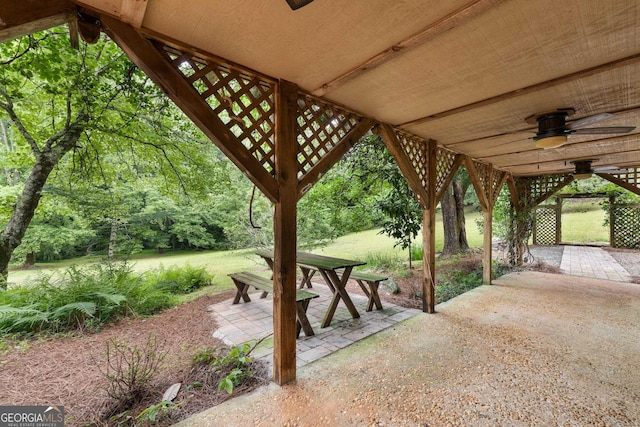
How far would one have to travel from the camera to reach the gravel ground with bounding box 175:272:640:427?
1648mm

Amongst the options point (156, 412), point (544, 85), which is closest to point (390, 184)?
point (544, 85)

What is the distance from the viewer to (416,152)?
3256mm

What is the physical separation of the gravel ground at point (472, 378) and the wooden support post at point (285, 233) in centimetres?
23

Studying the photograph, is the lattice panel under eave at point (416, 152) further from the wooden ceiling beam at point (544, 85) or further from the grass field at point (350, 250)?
the grass field at point (350, 250)

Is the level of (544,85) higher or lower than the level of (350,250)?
higher

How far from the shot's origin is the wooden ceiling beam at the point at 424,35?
119 centimetres

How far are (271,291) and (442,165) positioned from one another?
109 inches

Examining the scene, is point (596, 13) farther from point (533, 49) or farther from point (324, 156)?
point (324, 156)

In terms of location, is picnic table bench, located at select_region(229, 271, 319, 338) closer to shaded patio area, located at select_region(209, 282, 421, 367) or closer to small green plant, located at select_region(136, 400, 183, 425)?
shaded patio area, located at select_region(209, 282, 421, 367)

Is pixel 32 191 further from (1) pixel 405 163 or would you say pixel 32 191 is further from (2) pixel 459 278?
(2) pixel 459 278

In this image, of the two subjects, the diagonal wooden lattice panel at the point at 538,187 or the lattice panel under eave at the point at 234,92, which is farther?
the diagonal wooden lattice panel at the point at 538,187

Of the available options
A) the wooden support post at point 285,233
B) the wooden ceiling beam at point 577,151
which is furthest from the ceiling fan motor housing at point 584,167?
the wooden support post at point 285,233

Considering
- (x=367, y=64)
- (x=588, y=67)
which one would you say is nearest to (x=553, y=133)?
(x=588, y=67)

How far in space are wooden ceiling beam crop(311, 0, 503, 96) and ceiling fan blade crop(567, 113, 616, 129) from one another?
1.55m
